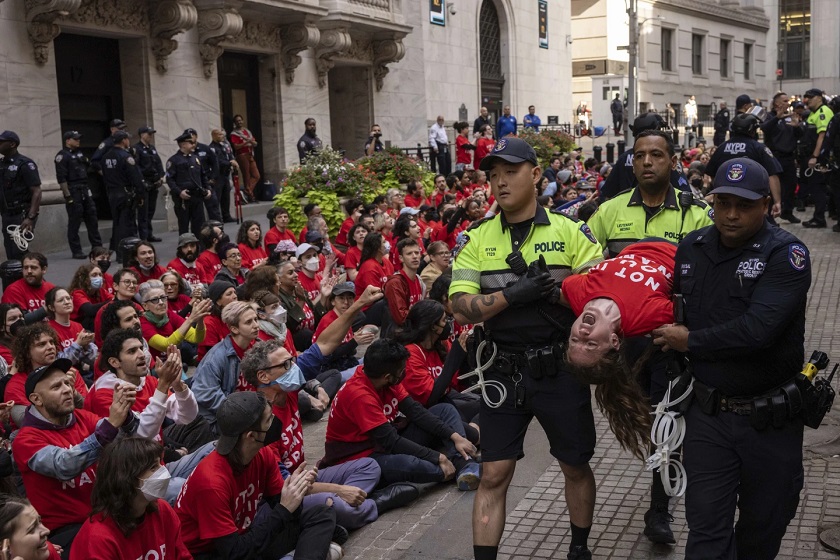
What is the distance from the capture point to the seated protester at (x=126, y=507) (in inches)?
163

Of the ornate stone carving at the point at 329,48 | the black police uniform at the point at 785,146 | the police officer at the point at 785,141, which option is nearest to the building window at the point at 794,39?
the ornate stone carving at the point at 329,48

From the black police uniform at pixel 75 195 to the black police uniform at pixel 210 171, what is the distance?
1.98m

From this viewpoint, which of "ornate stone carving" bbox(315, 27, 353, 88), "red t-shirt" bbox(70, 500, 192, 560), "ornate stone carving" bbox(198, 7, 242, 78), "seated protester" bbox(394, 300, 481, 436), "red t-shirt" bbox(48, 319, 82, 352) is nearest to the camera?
"red t-shirt" bbox(70, 500, 192, 560)

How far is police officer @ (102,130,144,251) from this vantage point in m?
14.4

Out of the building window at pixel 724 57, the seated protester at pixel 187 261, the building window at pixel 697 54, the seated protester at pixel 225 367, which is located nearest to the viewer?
the seated protester at pixel 225 367

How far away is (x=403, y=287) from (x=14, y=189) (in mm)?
6372

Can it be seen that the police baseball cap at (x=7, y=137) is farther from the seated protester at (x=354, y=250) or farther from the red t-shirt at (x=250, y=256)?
the seated protester at (x=354, y=250)

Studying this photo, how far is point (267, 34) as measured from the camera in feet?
70.3

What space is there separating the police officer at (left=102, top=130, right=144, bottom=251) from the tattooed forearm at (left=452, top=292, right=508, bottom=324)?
10.8 metres

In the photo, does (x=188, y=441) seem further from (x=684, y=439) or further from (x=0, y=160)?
(x=0, y=160)

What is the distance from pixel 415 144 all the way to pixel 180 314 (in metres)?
18.7

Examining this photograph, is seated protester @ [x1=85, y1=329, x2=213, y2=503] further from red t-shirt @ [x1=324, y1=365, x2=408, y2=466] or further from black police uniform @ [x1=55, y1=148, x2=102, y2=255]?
black police uniform @ [x1=55, y1=148, x2=102, y2=255]

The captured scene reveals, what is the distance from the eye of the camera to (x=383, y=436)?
6340mm

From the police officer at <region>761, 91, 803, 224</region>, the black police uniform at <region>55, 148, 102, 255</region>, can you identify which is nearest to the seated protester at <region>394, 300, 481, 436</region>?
the black police uniform at <region>55, 148, 102, 255</region>
